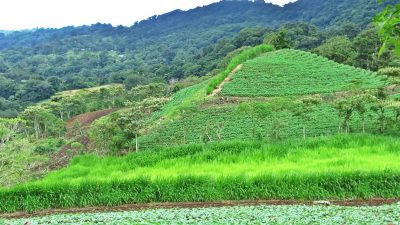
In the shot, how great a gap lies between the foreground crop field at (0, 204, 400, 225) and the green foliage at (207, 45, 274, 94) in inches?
1115

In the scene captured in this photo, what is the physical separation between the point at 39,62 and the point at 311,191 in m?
165

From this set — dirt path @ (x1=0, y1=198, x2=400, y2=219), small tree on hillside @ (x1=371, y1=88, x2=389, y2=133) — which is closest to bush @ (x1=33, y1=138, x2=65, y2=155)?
dirt path @ (x1=0, y1=198, x2=400, y2=219)

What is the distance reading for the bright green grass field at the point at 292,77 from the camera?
41250 millimetres

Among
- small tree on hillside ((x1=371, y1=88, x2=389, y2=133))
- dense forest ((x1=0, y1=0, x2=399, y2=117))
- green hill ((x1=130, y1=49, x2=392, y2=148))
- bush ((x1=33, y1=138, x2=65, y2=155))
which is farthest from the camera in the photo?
dense forest ((x1=0, y1=0, x2=399, y2=117))

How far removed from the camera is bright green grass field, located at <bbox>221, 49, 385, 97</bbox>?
41.2 meters

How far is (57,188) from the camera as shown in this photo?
55.1 feet

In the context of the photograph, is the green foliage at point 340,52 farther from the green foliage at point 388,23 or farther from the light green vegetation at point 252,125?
the green foliage at point 388,23

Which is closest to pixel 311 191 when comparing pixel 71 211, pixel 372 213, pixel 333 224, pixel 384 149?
pixel 372 213

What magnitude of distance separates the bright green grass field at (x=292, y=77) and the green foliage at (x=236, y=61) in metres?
1.26

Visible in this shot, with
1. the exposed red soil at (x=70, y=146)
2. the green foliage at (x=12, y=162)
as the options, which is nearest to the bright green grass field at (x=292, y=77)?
the exposed red soil at (x=70, y=146)

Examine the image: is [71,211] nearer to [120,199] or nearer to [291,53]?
[120,199]

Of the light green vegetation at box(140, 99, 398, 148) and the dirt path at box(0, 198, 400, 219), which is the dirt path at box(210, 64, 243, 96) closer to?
the light green vegetation at box(140, 99, 398, 148)

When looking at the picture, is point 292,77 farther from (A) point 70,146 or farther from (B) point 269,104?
(A) point 70,146

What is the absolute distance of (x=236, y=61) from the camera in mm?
53312
